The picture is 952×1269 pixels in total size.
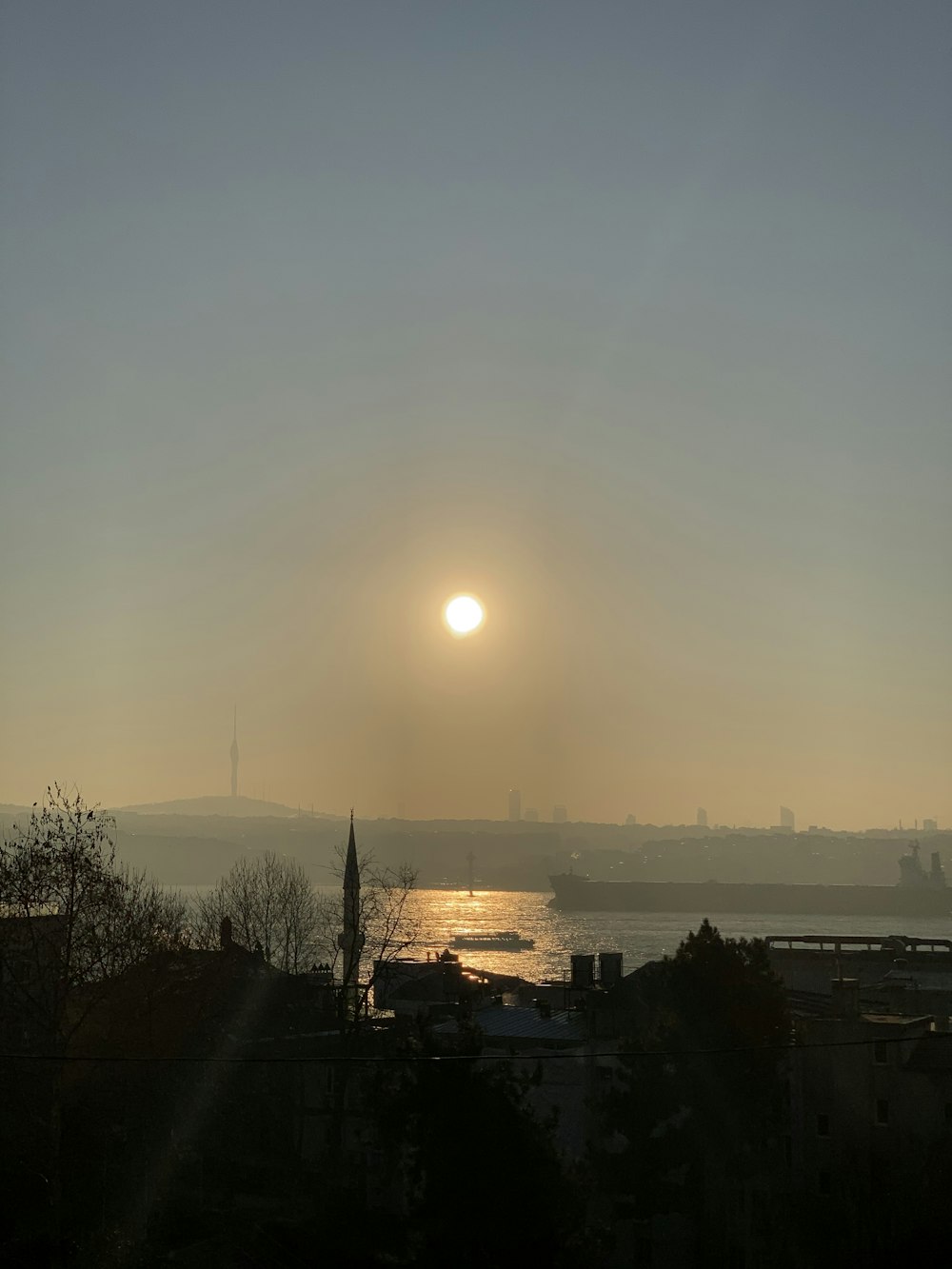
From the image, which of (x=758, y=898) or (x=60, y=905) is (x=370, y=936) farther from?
(x=758, y=898)

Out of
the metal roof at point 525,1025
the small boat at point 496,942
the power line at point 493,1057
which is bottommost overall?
the small boat at point 496,942

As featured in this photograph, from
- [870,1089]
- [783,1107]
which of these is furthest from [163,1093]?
[870,1089]

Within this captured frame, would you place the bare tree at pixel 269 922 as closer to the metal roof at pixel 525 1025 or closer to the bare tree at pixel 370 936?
the bare tree at pixel 370 936

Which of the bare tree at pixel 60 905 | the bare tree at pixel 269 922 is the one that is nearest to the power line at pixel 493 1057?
the bare tree at pixel 60 905

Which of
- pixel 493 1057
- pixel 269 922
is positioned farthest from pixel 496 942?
pixel 493 1057

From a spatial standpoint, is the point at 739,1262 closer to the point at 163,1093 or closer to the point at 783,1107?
the point at 783,1107

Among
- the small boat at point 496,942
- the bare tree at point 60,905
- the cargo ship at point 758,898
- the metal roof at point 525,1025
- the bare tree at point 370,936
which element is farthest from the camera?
the cargo ship at point 758,898

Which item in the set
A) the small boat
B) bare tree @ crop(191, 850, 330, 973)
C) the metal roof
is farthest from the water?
the metal roof
